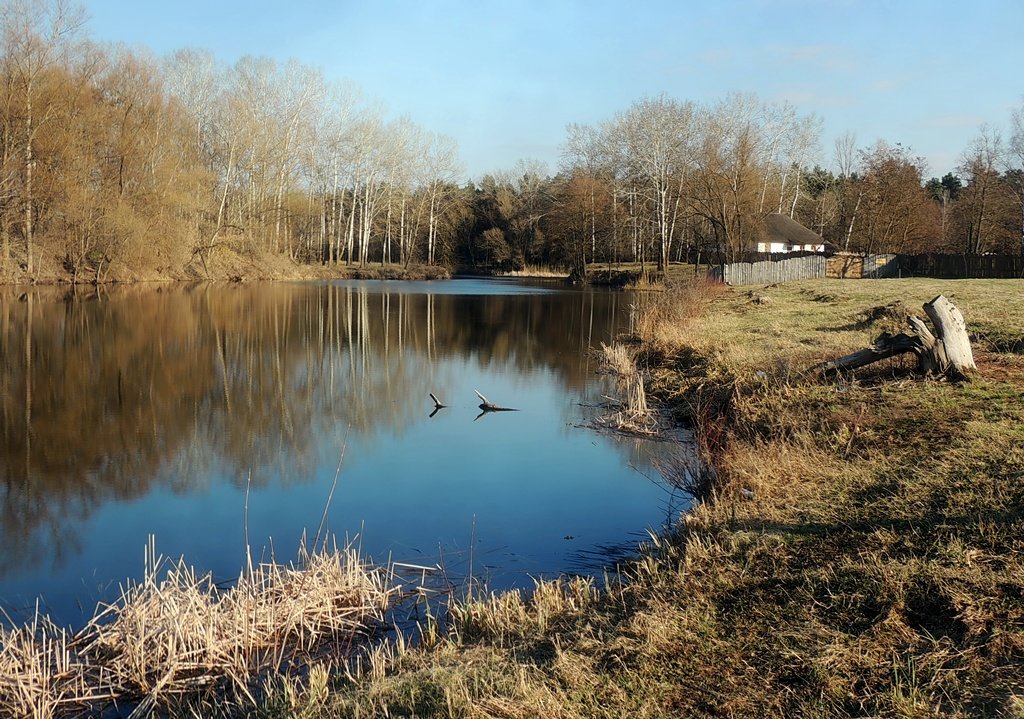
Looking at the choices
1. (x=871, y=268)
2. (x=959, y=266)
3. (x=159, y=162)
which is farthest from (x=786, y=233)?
(x=159, y=162)

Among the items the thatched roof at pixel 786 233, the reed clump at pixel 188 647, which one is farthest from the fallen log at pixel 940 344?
the thatched roof at pixel 786 233

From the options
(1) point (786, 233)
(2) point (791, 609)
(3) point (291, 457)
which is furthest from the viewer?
(1) point (786, 233)

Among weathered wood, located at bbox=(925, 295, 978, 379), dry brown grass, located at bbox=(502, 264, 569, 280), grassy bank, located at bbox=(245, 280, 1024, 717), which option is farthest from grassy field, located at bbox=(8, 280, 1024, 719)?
dry brown grass, located at bbox=(502, 264, 569, 280)

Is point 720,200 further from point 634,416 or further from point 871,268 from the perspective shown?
point 634,416

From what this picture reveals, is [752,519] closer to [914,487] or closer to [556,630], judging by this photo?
[914,487]

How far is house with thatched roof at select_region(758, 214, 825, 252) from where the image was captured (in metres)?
62.8

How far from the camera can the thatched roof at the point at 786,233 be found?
63.1 meters

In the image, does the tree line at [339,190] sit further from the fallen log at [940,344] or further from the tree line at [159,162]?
the fallen log at [940,344]

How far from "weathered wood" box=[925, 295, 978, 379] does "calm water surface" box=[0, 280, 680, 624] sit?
13.0ft

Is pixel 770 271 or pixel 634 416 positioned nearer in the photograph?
pixel 634 416

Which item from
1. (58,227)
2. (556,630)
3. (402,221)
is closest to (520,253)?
(402,221)

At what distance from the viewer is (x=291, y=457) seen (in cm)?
1142

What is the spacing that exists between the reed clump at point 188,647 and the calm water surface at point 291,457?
3.94ft

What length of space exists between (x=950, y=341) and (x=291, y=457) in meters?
8.97
